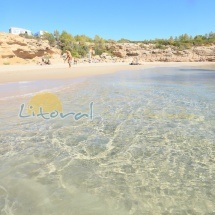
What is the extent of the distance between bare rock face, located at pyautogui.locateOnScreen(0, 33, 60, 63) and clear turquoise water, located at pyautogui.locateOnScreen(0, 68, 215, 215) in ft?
78.9

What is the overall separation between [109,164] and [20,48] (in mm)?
29141

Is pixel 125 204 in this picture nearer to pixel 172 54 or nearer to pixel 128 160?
pixel 128 160

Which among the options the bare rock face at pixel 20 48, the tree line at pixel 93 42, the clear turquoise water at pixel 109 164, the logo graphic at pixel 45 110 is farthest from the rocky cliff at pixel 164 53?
the clear turquoise water at pixel 109 164

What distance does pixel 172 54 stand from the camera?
59219mm

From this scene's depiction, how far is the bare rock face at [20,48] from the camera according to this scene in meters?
27.7

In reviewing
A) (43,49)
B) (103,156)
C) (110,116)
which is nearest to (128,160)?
(103,156)

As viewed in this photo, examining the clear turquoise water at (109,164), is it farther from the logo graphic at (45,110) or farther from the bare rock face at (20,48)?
the bare rock face at (20,48)

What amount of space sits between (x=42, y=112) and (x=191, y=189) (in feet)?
15.9

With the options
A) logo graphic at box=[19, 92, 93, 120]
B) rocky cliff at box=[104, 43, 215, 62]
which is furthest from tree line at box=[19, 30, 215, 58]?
logo graphic at box=[19, 92, 93, 120]

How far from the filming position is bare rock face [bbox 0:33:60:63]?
2770 cm

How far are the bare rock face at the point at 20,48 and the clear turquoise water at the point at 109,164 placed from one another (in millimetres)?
24039

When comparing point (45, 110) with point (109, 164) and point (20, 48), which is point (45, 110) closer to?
point (109, 164)

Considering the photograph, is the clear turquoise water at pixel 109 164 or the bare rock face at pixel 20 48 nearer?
the clear turquoise water at pixel 109 164

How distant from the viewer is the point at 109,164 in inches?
134
